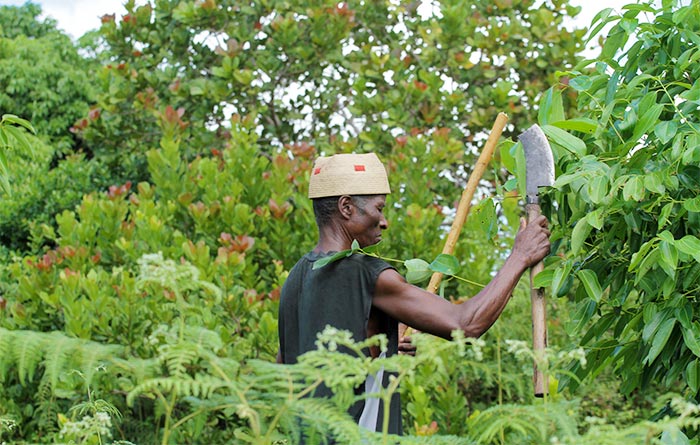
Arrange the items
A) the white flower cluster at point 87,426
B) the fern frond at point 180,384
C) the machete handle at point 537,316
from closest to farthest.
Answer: the fern frond at point 180,384
the white flower cluster at point 87,426
the machete handle at point 537,316

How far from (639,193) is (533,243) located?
1.43 feet

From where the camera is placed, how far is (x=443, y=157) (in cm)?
834

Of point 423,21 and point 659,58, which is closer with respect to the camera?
point 659,58

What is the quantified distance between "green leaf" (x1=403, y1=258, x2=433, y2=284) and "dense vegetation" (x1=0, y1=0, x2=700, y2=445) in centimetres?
28

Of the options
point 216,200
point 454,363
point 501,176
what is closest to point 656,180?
point 454,363

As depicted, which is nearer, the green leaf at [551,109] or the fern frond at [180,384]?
the fern frond at [180,384]

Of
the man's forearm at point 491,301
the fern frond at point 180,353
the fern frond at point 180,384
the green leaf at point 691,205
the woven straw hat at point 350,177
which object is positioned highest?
the woven straw hat at point 350,177

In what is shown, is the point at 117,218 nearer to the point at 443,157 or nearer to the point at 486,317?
the point at 443,157

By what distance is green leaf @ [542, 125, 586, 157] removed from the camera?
11.3 feet

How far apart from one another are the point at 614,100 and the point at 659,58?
0.27 m

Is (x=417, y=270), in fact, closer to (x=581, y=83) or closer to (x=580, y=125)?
(x=580, y=125)

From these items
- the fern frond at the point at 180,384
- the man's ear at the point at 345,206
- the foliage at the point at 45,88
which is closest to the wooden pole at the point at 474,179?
the man's ear at the point at 345,206

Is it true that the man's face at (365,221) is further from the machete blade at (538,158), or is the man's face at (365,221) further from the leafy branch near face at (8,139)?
the leafy branch near face at (8,139)

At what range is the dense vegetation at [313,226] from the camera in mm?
2027
